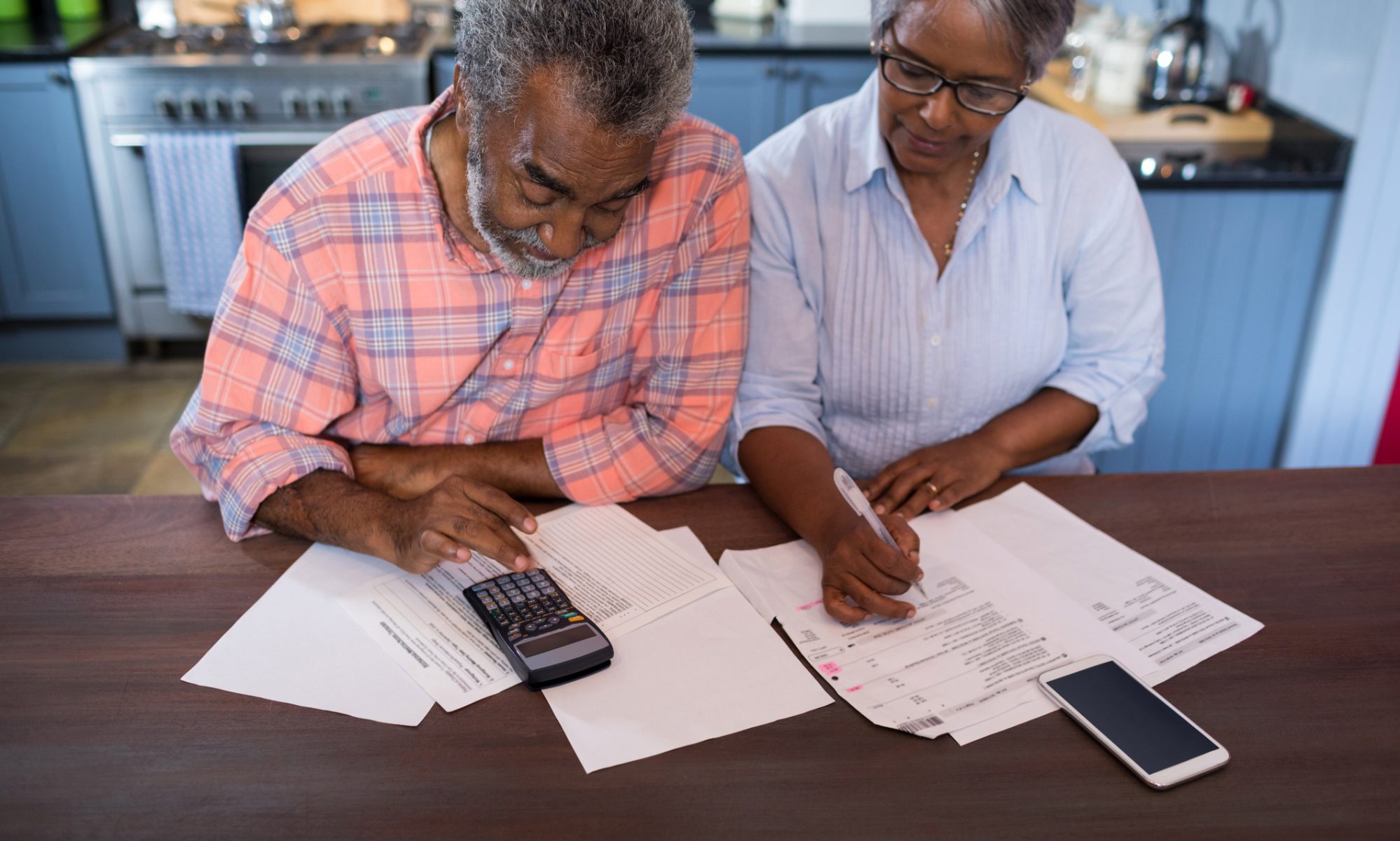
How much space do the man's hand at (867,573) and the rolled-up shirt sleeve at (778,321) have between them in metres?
0.28

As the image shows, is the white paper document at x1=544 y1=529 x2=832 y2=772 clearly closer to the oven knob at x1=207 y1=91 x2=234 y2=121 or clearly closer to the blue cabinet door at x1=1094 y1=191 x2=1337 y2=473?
the blue cabinet door at x1=1094 y1=191 x2=1337 y2=473

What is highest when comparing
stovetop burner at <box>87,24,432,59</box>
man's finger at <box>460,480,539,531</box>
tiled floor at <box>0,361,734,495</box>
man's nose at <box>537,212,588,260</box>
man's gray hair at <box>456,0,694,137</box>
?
man's gray hair at <box>456,0,694,137</box>

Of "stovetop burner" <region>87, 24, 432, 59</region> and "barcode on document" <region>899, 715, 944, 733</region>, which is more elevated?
"stovetop burner" <region>87, 24, 432, 59</region>

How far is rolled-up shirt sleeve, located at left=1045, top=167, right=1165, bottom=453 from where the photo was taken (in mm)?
1444

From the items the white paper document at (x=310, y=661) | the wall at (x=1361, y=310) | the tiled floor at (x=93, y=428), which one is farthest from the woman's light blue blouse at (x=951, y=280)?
the tiled floor at (x=93, y=428)

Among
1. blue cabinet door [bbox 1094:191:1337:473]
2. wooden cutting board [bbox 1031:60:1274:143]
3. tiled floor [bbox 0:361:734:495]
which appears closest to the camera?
blue cabinet door [bbox 1094:191:1337:473]

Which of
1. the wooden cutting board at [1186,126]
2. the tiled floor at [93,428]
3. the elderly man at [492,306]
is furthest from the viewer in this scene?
the tiled floor at [93,428]

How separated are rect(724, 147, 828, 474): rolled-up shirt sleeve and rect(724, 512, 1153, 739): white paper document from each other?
255 mm

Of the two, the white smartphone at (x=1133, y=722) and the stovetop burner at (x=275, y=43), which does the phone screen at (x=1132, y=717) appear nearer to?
the white smartphone at (x=1133, y=722)

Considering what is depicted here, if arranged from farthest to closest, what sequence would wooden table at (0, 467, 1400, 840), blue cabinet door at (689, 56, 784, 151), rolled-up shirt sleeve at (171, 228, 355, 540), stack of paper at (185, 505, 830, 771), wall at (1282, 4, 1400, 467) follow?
blue cabinet door at (689, 56, 784, 151), wall at (1282, 4, 1400, 467), rolled-up shirt sleeve at (171, 228, 355, 540), stack of paper at (185, 505, 830, 771), wooden table at (0, 467, 1400, 840)

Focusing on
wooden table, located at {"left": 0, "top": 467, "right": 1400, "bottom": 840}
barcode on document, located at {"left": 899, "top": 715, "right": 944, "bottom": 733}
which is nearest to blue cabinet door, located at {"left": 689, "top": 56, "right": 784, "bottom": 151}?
wooden table, located at {"left": 0, "top": 467, "right": 1400, "bottom": 840}

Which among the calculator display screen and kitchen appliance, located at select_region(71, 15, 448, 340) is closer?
the calculator display screen

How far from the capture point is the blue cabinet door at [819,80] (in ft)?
10.3

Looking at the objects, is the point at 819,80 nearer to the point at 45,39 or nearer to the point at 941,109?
the point at 941,109
